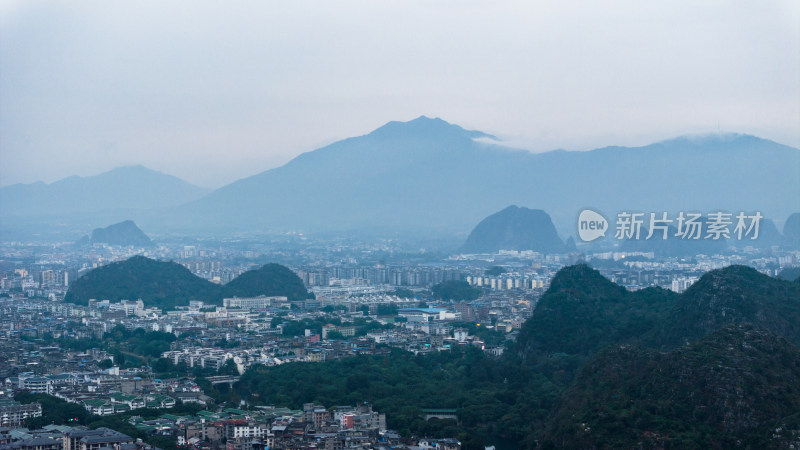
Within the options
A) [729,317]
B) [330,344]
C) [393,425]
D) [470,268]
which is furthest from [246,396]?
[470,268]

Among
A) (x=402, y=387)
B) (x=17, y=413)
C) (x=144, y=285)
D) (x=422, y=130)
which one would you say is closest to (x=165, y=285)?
(x=144, y=285)

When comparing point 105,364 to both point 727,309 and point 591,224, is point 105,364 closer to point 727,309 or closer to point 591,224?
point 727,309

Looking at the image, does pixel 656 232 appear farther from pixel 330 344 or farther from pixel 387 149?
pixel 387 149

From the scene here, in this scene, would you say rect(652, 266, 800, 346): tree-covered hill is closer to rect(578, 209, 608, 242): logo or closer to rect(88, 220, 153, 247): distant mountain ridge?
rect(578, 209, 608, 242): logo

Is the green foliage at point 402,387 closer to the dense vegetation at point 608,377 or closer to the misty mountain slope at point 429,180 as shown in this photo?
the dense vegetation at point 608,377

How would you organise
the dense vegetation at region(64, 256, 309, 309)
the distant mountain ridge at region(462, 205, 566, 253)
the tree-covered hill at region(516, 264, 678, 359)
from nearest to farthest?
the tree-covered hill at region(516, 264, 678, 359)
the dense vegetation at region(64, 256, 309, 309)
the distant mountain ridge at region(462, 205, 566, 253)

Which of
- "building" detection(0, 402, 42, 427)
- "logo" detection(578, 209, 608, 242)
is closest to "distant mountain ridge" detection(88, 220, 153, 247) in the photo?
"logo" detection(578, 209, 608, 242)

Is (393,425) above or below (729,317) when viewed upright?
below
